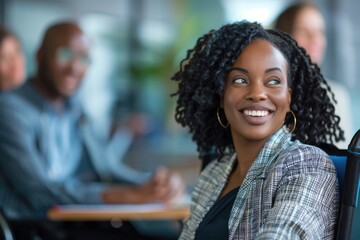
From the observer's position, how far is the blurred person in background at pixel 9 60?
4535 mm

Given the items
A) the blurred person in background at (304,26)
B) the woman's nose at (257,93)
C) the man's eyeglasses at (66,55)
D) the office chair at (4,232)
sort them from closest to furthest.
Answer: the woman's nose at (257,93), the office chair at (4,232), the blurred person in background at (304,26), the man's eyeglasses at (66,55)

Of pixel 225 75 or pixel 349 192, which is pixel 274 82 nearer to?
pixel 225 75

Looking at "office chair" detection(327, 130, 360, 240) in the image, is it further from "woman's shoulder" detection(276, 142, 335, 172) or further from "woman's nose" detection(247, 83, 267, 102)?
"woman's nose" detection(247, 83, 267, 102)

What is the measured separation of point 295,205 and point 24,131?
225cm

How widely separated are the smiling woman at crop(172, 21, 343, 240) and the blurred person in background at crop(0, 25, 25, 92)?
2.41 meters

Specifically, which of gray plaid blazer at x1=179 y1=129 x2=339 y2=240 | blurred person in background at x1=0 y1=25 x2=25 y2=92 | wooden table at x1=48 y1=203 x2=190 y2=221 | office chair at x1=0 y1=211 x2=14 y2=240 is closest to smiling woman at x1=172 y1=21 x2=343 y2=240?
gray plaid blazer at x1=179 y1=129 x2=339 y2=240

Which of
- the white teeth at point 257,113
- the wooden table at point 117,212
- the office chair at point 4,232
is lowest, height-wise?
the wooden table at point 117,212

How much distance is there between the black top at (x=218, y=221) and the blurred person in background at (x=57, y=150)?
5.05ft

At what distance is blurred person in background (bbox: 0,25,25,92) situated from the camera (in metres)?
4.54

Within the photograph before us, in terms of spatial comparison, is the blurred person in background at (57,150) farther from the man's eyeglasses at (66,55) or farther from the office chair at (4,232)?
the office chair at (4,232)

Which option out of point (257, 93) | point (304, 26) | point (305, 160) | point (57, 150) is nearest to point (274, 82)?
point (257, 93)

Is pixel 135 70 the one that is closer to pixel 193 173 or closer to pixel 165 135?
pixel 165 135

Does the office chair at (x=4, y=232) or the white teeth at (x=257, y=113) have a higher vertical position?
the white teeth at (x=257, y=113)

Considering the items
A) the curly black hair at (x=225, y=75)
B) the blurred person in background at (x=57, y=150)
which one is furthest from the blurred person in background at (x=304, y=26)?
the curly black hair at (x=225, y=75)
